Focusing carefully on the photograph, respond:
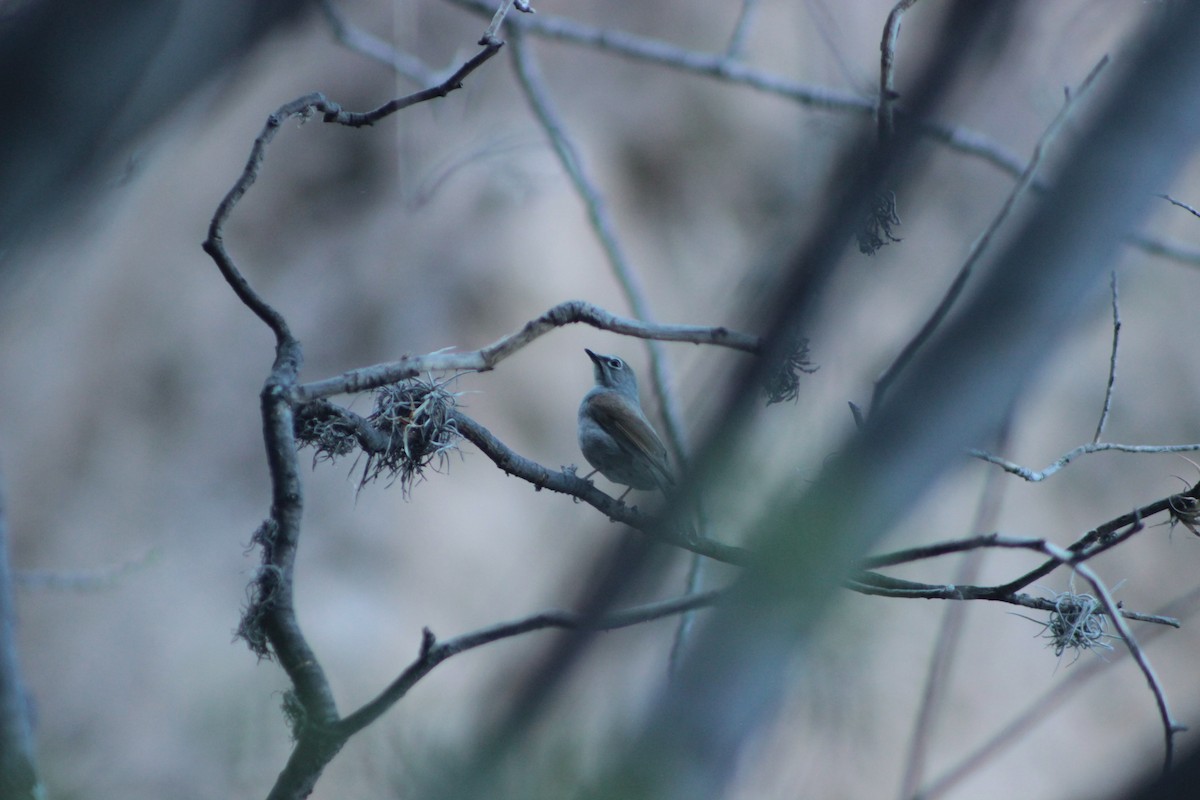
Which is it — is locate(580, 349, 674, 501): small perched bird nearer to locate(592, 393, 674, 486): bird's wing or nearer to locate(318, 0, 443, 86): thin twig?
locate(592, 393, 674, 486): bird's wing

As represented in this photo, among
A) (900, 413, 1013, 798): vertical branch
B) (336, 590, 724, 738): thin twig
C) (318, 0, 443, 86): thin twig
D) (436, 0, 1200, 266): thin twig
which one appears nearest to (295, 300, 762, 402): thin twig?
(336, 590, 724, 738): thin twig

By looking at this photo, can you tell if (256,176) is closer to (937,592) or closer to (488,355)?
(488,355)

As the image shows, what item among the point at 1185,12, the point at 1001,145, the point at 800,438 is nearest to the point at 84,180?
the point at 800,438

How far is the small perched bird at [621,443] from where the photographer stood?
10.4 ft

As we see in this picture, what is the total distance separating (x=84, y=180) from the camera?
1678 mm

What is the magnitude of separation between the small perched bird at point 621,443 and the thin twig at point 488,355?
41.3 inches

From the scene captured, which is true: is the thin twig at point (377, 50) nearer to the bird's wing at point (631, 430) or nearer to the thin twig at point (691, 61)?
the thin twig at point (691, 61)

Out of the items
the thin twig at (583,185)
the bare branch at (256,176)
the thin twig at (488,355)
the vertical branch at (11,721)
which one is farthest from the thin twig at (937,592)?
the thin twig at (583,185)

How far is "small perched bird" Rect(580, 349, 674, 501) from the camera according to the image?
10.4ft

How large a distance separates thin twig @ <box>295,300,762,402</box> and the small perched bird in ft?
3.44

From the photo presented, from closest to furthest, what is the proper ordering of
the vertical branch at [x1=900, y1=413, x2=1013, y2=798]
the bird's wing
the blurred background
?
the vertical branch at [x1=900, y1=413, x2=1013, y2=798] < the bird's wing < the blurred background

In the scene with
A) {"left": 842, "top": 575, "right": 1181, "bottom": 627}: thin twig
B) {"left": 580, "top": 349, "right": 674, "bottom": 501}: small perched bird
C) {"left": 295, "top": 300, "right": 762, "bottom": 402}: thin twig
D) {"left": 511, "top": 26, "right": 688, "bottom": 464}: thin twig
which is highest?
{"left": 511, "top": 26, "right": 688, "bottom": 464}: thin twig

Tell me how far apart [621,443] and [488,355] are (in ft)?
4.21

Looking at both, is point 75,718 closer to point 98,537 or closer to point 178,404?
point 98,537
